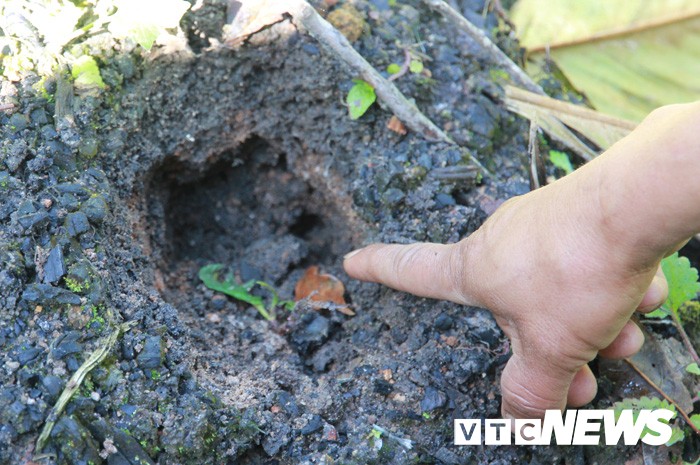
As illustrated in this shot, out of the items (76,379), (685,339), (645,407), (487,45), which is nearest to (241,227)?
(76,379)

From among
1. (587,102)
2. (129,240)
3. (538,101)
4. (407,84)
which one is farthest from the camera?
(587,102)

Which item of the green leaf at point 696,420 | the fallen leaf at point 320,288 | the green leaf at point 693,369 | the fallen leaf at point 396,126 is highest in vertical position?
the fallen leaf at point 396,126

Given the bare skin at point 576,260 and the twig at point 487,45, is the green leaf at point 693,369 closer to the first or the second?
the bare skin at point 576,260

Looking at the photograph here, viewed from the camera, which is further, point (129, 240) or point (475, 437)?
point (129, 240)

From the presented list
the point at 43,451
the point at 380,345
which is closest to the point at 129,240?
the point at 43,451

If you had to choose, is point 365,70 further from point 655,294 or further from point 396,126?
point 655,294

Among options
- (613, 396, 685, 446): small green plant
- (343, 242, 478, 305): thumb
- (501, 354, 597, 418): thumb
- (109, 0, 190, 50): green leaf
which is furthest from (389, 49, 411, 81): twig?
(613, 396, 685, 446): small green plant

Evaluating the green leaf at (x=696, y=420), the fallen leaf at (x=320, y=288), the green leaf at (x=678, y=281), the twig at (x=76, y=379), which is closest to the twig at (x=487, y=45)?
the green leaf at (x=678, y=281)

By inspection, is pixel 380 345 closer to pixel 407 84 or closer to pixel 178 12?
pixel 407 84
